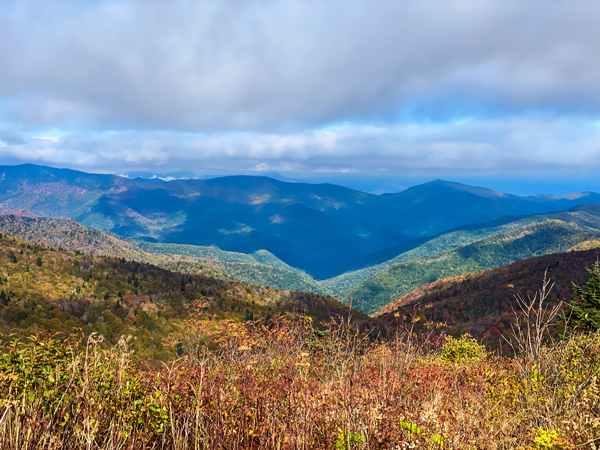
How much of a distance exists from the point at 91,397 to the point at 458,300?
132 metres

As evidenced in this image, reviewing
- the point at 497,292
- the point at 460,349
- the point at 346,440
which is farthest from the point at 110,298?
the point at 497,292

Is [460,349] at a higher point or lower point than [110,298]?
higher

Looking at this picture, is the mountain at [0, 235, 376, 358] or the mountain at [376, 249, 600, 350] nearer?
the mountain at [0, 235, 376, 358]

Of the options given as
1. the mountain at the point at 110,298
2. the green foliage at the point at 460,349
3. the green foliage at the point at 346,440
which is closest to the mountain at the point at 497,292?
the mountain at the point at 110,298

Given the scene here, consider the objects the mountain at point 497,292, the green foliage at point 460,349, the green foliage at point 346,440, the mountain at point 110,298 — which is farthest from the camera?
the mountain at point 497,292

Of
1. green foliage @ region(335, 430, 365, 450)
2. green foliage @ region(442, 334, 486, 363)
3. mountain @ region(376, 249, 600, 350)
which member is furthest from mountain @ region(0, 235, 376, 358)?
green foliage @ region(335, 430, 365, 450)

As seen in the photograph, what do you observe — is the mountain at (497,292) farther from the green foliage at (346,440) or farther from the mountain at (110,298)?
the green foliage at (346,440)

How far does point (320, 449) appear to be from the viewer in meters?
5.00

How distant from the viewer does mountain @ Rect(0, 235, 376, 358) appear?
161 ft

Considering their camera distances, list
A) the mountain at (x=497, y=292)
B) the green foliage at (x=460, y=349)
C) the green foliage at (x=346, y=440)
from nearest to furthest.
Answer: the green foliage at (x=346, y=440), the green foliage at (x=460, y=349), the mountain at (x=497, y=292)

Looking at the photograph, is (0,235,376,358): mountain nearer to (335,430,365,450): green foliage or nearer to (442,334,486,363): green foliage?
(442,334,486,363): green foliage

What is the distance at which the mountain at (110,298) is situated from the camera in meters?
49.0

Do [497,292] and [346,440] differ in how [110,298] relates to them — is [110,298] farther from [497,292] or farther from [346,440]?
[497,292]

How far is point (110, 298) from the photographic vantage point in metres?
71.2
